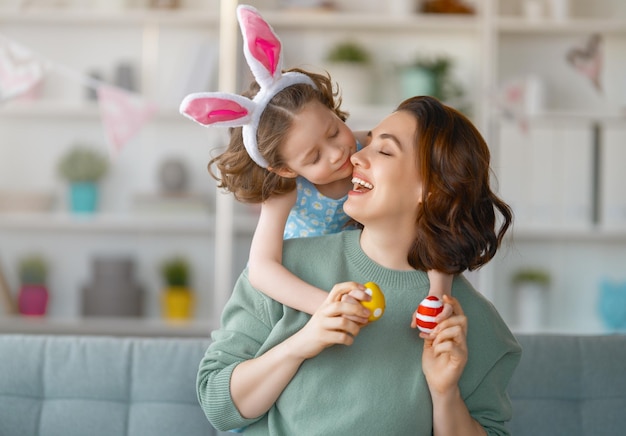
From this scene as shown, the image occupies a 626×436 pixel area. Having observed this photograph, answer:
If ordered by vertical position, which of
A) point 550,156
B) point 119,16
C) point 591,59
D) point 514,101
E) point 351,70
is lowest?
point 550,156

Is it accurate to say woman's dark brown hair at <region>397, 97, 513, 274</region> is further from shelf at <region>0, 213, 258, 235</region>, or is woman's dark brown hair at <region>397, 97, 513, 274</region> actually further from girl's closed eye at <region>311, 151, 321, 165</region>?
shelf at <region>0, 213, 258, 235</region>

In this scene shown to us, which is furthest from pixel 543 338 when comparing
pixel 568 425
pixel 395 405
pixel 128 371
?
pixel 128 371

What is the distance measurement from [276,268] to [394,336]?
24cm

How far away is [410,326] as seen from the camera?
5.14ft

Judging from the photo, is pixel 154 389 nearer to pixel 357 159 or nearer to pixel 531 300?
→ pixel 357 159

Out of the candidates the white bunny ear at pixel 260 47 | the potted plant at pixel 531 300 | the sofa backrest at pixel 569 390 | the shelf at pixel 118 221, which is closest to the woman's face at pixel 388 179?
the white bunny ear at pixel 260 47

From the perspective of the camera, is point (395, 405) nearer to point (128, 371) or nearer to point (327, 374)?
point (327, 374)

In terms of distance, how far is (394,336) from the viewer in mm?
1558

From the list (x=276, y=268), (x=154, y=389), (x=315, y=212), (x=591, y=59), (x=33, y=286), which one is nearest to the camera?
(x=276, y=268)

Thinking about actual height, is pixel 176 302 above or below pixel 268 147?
below

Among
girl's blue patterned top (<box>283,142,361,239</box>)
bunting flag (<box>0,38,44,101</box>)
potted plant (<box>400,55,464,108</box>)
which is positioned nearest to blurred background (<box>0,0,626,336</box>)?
potted plant (<box>400,55,464,108</box>)

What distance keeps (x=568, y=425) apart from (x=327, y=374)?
69 centimetres

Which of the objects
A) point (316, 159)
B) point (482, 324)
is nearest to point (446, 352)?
point (482, 324)

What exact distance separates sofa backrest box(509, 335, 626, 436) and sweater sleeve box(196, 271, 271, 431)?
644mm
